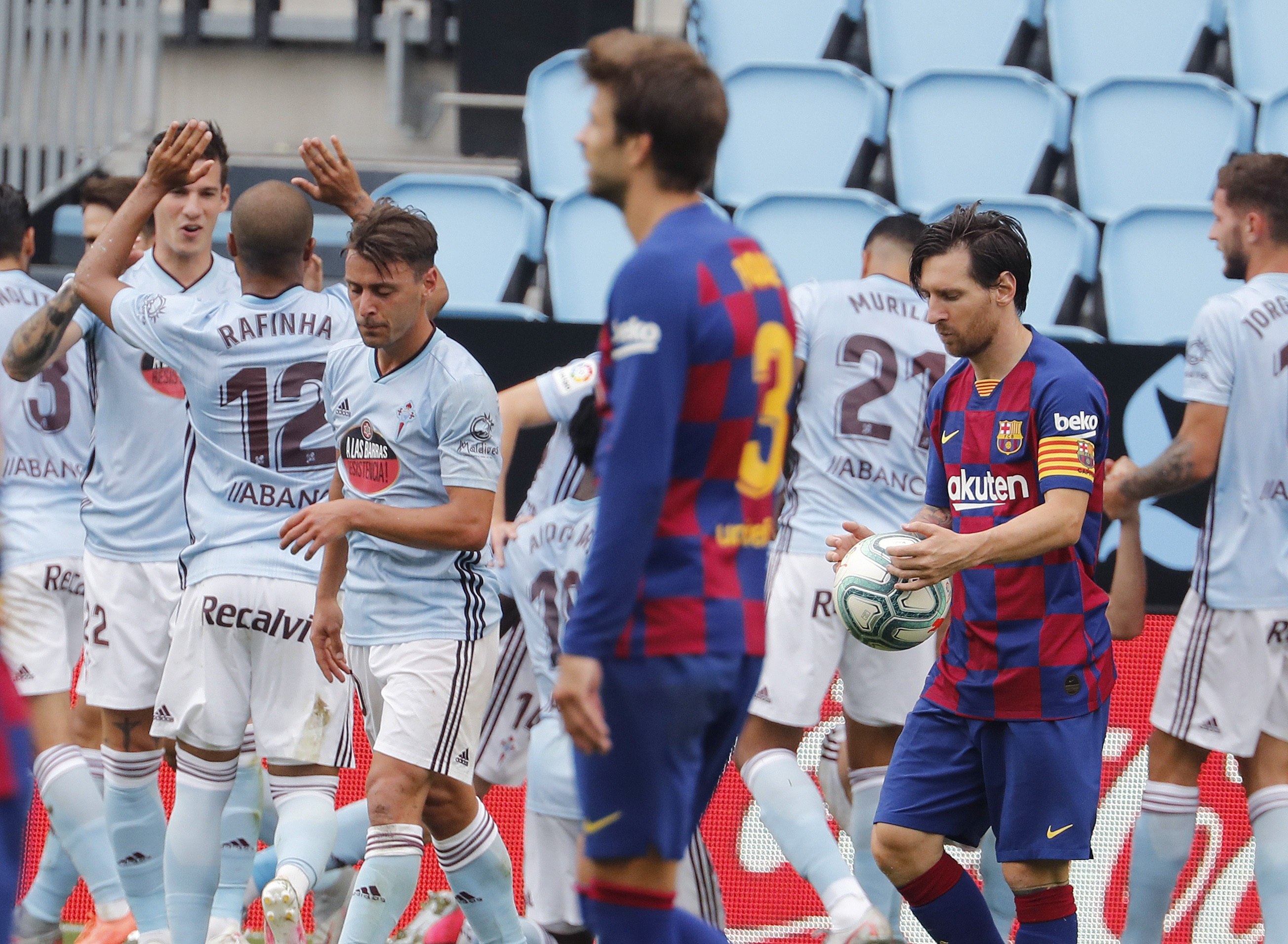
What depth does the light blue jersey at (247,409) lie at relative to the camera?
181 inches

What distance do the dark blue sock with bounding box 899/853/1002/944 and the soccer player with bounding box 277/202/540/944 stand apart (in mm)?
1176

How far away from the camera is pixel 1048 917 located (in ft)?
12.8

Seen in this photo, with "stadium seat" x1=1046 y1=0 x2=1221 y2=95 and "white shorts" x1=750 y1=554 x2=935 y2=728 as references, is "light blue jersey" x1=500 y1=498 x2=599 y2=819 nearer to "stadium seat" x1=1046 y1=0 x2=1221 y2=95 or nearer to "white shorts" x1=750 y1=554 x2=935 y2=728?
"white shorts" x1=750 y1=554 x2=935 y2=728

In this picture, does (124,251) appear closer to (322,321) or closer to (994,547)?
(322,321)

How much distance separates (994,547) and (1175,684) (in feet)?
4.71

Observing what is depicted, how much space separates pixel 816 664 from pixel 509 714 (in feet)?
3.26

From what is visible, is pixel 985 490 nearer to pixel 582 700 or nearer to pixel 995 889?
pixel 582 700

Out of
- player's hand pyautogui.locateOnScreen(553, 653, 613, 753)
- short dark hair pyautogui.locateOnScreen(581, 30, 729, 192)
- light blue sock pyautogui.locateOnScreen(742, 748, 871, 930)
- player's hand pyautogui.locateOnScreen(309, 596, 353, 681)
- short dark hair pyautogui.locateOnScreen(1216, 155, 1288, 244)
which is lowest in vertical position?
light blue sock pyautogui.locateOnScreen(742, 748, 871, 930)

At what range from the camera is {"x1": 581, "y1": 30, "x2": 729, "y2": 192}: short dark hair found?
2.80 m

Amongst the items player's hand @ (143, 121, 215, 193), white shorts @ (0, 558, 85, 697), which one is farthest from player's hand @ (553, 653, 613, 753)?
white shorts @ (0, 558, 85, 697)

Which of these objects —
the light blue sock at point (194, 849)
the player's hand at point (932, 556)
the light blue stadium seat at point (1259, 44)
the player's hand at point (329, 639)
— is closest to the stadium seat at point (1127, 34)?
the light blue stadium seat at point (1259, 44)

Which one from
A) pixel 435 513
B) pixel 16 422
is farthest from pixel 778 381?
pixel 16 422

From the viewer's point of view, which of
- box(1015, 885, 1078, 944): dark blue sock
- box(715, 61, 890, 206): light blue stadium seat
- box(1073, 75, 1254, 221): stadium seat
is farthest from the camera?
box(715, 61, 890, 206): light blue stadium seat

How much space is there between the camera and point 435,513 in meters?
4.14
